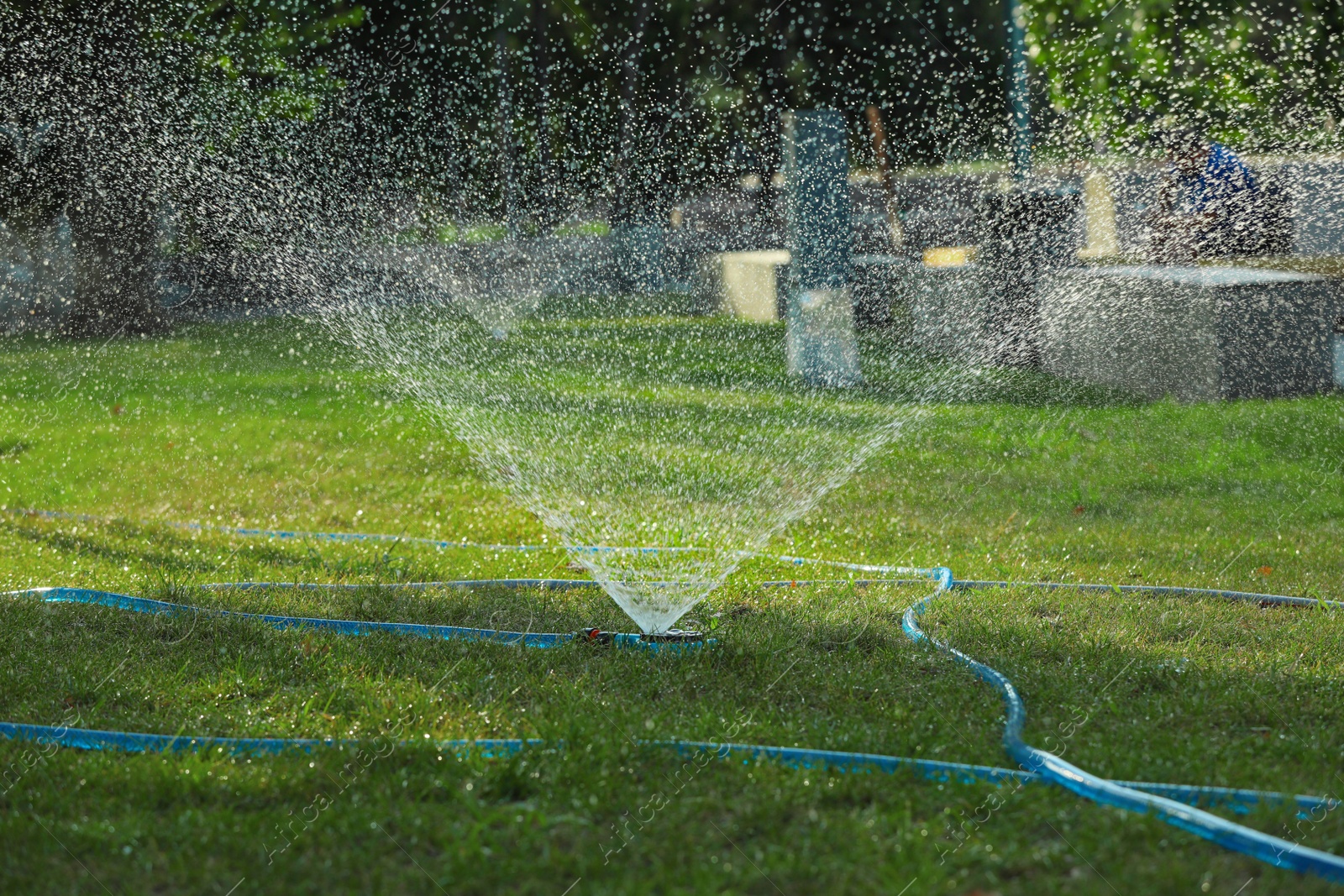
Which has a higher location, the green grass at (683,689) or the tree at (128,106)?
the tree at (128,106)

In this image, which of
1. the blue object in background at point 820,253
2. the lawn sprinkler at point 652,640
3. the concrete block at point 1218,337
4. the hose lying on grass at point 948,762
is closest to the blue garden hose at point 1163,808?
the hose lying on grass at point 948,762

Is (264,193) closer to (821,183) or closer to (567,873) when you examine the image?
(821,183)

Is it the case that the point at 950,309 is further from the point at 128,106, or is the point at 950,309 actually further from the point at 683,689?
the point at 128,106

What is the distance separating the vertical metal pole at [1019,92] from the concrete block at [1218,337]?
5389 mm

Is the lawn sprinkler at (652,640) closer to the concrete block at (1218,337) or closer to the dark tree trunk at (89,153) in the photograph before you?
the concrete block at (1218,337)

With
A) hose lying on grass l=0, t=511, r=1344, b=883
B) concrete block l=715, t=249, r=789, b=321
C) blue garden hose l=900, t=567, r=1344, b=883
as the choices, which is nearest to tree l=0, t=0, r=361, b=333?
concrete block l=715, t=249, r=789, b=321

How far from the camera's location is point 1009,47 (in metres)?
15.8

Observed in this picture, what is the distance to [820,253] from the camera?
30.7 feet

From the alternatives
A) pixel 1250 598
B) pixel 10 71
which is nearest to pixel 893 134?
pixel 10 71

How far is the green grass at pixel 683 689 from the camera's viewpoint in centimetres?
251


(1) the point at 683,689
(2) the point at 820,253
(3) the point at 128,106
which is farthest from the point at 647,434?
(3) the point at 128,106

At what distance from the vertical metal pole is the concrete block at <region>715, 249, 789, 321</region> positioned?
9.87 ft

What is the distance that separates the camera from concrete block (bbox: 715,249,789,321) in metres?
14.1

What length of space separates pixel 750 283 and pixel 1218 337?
6880 millimetres
